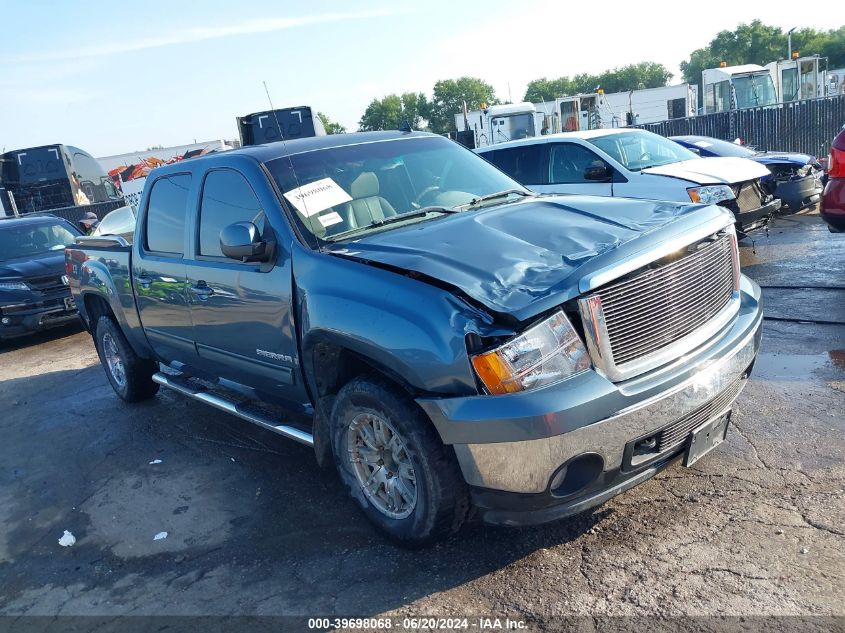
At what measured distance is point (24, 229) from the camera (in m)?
11.0

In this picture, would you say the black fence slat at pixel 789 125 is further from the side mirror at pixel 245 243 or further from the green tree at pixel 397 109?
the green tree at pixel 397 109

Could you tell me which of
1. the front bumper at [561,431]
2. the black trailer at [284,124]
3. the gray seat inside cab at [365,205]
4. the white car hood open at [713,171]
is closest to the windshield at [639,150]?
the white car hood open at [713,171]

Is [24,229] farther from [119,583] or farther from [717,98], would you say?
[717,98]

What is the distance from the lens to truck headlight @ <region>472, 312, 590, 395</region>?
109 inches

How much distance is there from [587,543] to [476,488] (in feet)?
2.29

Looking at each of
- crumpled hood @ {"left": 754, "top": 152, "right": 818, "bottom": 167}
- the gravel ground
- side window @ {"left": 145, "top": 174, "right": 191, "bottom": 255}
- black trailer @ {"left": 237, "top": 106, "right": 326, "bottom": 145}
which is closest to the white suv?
crumpled hood @ {"left": 754, "top": 152, "right": 818, "bottom": 167}

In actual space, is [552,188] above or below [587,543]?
above

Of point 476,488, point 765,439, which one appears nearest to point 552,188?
point 765,439

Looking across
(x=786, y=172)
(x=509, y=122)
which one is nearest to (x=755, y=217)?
(x=786, y=172)

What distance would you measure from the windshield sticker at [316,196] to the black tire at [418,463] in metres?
1.09

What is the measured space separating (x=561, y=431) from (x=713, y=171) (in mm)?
7043

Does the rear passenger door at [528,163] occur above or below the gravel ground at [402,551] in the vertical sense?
above

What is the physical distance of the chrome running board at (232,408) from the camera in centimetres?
395

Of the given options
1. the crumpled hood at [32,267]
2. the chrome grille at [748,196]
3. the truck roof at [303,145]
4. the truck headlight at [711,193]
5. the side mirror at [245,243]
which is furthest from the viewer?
the crumpled hood at [32,267]
